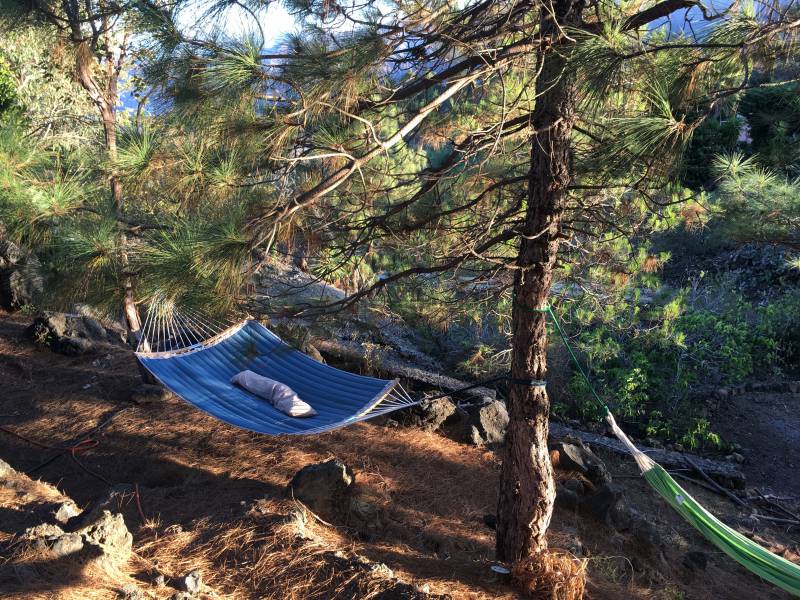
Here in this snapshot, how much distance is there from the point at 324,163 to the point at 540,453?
5.12 feet

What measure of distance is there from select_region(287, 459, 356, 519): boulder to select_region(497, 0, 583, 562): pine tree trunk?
80 cm

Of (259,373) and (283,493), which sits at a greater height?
(259,373)

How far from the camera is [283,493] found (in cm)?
293

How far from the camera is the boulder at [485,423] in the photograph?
3.90 metres

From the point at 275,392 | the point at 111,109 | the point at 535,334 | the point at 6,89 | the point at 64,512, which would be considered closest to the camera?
the point at 535,334

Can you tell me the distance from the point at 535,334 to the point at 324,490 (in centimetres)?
123

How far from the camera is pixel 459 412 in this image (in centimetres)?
413

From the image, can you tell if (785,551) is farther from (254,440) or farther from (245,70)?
(245,70)

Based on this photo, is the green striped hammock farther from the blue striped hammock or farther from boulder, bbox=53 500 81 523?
boulder, bbox=53 500 81 523

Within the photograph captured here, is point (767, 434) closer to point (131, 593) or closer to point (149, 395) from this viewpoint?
point (149, 395)

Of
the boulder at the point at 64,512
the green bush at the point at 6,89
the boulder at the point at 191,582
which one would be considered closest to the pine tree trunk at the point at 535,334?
the boulder at the point at 191,582

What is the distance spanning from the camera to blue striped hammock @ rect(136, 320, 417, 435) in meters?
2.95

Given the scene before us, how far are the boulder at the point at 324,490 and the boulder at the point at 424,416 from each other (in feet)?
3.59

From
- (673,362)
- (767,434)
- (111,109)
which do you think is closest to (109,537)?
(111,109)
